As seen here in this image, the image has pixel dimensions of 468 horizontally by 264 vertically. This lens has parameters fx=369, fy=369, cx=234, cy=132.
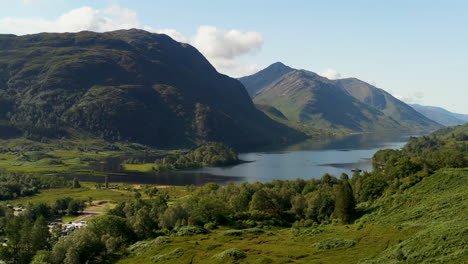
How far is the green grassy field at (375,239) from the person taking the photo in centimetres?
A: 6050

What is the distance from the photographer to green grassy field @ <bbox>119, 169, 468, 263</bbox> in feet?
198

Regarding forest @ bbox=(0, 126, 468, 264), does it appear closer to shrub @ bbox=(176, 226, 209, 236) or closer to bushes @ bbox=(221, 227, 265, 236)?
bushes @ bbox=(221, 227, 265, 236)

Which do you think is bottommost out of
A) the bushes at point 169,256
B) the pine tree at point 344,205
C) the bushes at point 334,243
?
the bushes at point 169,256

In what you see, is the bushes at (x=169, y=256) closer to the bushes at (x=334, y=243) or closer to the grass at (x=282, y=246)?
the grass at (x=282, y=246)

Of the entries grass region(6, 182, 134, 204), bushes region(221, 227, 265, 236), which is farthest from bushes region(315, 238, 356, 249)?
grass region(6, 182, 134, 204)

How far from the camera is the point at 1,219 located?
399 ft

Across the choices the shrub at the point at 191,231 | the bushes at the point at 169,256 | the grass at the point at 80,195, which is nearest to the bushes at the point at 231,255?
the bushes at the point at 169,256

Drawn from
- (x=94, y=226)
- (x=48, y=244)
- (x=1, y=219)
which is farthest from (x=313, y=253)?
(x=1, y=219)

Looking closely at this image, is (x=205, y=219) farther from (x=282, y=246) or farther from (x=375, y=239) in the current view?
(x=375, y=239)

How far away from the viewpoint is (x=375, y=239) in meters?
73.8

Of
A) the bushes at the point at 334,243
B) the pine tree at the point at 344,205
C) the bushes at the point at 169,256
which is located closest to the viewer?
the bushes at the point at 334,243

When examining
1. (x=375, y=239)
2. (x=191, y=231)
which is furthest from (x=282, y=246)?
(x=191, y=231)

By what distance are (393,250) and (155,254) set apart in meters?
48.9

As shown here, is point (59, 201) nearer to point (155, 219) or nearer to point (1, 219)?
point (1, 219)
